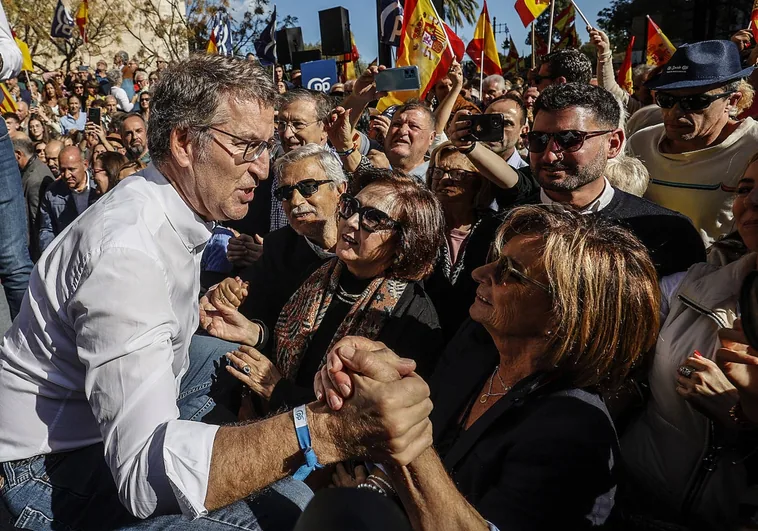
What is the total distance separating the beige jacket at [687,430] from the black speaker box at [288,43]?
35.6ft

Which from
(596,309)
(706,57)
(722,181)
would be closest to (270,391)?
(596,309)

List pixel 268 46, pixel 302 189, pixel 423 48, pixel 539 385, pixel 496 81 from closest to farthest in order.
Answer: pixel 539 385 → pixel 302 189 → pixel 423 48 → pixel 496 81 → pixel 268 46

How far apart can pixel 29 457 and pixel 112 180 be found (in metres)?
4.36

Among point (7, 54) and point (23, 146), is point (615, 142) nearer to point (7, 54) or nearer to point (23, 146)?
point (7, 54)

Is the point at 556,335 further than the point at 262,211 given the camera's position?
No

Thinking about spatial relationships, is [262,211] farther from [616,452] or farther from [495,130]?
[616,452]

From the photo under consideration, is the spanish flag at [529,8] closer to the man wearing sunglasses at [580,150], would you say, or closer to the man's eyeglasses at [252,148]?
the man wearing sunglasses at [580,150]

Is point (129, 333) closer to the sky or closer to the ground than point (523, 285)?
closer to the sky

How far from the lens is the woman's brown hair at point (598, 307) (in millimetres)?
1795

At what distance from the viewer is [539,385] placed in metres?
1.82

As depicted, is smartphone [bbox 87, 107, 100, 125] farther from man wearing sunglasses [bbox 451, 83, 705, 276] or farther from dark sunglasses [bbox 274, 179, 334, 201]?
man wearing sunglasses [bbox 451, 83, 705, 276]

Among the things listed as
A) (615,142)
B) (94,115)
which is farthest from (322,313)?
(94,115)

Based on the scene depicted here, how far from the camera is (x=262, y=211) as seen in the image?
4434mm

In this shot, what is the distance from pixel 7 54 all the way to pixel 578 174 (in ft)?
9.91
